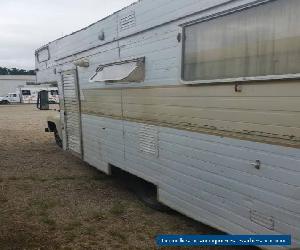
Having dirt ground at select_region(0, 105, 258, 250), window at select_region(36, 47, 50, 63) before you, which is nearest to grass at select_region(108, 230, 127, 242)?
dirt ground at select_region(0, 105, 258, 250)

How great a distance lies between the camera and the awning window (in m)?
5.21

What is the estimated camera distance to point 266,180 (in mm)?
3508

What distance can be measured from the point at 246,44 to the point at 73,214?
11.5 ft

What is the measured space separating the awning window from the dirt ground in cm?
192

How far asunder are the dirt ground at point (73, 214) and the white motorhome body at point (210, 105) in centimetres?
54

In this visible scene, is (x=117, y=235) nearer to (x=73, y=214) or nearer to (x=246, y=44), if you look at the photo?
(x=73, y=214)

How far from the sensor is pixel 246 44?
3607mm

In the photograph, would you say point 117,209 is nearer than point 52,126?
Yes

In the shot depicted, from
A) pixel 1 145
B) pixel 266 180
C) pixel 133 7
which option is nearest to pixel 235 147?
pixel 266 180

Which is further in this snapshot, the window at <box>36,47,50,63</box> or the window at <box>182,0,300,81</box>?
the window at <box>36,47,50,63</box>

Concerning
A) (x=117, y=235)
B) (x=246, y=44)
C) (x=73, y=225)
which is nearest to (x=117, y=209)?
(x=73, y=225)

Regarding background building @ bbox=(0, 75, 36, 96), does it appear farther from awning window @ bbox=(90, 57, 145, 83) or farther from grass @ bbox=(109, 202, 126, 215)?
grass @ bbox=(109, 202, 126, 215)

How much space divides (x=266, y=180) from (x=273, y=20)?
140 cm

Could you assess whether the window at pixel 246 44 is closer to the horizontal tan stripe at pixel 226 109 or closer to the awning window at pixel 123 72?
the horizontal tan stripe at pixel 226 109
